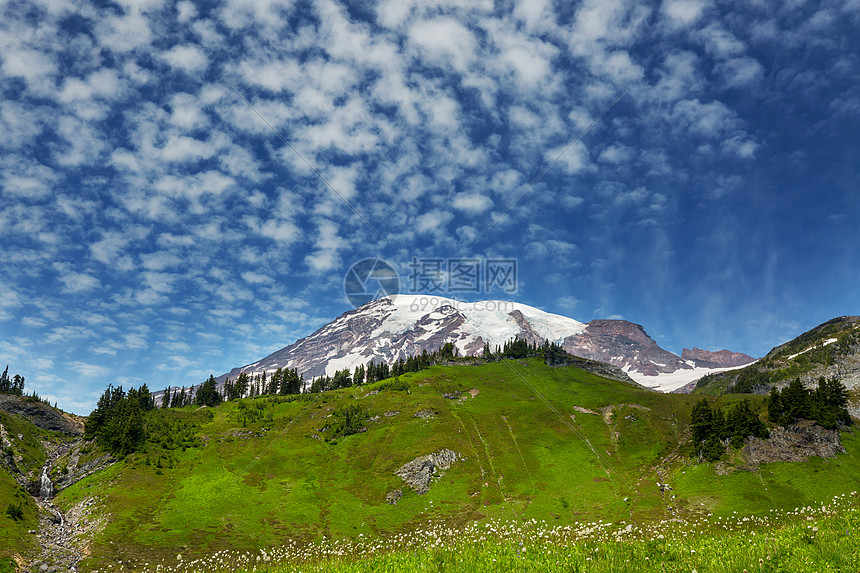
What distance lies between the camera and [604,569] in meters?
9.48

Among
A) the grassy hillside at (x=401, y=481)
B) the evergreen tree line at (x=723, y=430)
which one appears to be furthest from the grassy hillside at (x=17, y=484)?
the evergreen tree line at (x=723, y=430)

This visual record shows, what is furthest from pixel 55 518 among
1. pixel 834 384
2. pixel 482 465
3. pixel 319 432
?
pixel 834 384

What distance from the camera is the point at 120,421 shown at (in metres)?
128

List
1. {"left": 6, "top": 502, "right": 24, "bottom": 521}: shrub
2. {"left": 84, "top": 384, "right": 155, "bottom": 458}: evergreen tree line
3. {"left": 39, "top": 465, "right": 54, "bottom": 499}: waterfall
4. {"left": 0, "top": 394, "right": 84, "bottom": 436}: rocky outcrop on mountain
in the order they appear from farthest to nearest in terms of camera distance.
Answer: {"left": 0, "top": 394, "right": 84, "bottom": 436}: rocky outcrop on mountain
{"left": 84, "top": 384, "right": 155, "bottom": 458}: evergreen tree line
{"left": 39, "top": 465, "right": 54, "bottom": 499}: waterfall
{"left": 6, "top": 502, "right": 24, "bottom": 521}: shrub

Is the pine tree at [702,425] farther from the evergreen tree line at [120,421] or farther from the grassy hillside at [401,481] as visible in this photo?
the evergreen tree line at [120,421]

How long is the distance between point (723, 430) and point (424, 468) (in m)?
76.0

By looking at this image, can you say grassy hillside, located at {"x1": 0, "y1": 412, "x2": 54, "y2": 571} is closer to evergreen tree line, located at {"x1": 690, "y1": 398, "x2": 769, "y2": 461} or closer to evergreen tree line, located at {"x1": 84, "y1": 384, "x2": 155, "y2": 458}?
evergreen tree line, located at {"x1": 84, "y1": 384, "x2": 155, "y2": 458}

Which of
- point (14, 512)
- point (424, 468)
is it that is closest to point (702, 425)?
point (424, 468)

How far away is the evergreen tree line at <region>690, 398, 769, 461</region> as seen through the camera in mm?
99750

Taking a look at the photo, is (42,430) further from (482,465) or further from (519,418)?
(519,418)

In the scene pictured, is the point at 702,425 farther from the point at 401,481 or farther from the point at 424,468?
the point at 401,481

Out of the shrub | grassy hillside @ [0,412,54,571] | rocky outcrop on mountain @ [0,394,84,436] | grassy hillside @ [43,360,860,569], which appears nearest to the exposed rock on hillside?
grassy hillside @ [43,360,860,569]

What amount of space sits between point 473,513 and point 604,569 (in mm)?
95417

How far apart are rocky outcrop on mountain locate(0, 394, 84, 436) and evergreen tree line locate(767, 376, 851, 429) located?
770ft
